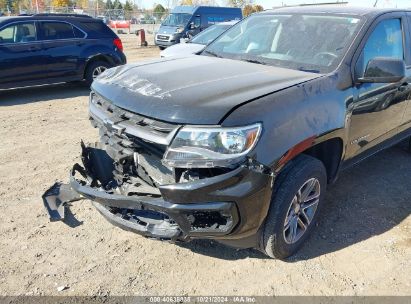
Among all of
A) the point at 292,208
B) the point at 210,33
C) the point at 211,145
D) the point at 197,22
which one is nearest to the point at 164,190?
the point at 211,145

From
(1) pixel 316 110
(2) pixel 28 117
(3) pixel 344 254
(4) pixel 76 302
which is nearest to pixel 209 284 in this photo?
(4) pixel 76 302

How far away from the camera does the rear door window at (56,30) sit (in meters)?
8.45

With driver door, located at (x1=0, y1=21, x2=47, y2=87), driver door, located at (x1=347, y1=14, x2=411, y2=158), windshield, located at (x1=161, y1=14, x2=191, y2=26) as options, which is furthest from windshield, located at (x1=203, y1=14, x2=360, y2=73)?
windshield, located at (x1=161, y1=14, x2=191, y2=26)

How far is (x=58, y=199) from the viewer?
369 centimetres

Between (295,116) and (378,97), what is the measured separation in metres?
1.38

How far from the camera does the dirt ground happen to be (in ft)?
9.38

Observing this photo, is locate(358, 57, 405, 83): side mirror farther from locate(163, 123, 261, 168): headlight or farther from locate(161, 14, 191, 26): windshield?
locate(161, 14, 191, 26): windshield

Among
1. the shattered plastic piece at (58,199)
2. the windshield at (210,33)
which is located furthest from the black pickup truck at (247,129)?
the windshield at (210,33)

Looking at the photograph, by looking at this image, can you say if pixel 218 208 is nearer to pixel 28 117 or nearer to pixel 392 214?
pixel 392 214

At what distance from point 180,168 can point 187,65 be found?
4.26 ft

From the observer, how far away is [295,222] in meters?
3.11

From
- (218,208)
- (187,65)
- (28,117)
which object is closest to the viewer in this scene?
(218,208)

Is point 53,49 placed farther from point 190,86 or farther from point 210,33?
point 190,86

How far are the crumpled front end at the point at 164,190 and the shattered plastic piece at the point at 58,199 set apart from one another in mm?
589
